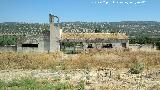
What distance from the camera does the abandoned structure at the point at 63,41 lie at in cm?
5172

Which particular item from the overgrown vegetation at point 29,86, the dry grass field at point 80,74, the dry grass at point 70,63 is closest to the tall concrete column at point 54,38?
the dry grass field at point 80,74

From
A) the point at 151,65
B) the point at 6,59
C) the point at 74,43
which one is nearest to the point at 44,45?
the point at 74,43

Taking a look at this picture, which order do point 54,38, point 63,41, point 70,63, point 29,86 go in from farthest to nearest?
point 63,41 < point 54,38 < point 70,63 < point 29,86

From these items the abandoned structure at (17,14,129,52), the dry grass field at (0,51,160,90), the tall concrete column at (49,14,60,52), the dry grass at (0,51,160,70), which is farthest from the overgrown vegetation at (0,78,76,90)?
the tall concrete column at (49,14,60,52)

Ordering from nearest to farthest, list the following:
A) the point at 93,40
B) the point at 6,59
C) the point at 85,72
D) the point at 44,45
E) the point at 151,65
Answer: the point at 85,72 → the point at 151,65 → the point at 6,59 → the point at 44,45 → the point at 93,40

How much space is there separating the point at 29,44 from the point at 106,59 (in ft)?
53.7

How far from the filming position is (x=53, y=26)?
Result: 5191 centimetres

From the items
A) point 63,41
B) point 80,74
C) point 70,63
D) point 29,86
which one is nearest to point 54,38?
point 63,41

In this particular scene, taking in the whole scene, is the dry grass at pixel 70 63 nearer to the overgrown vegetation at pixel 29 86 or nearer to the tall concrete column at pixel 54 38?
the overgrown vegetation at pixel 29 86

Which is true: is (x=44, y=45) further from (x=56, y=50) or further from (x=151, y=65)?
(x=151, y=65)

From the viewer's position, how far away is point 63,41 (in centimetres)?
5422

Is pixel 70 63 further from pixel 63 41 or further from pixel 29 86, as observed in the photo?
pixel 63 41

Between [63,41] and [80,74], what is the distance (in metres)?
26.5

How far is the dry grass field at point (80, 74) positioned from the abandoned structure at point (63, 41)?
12.5 m
